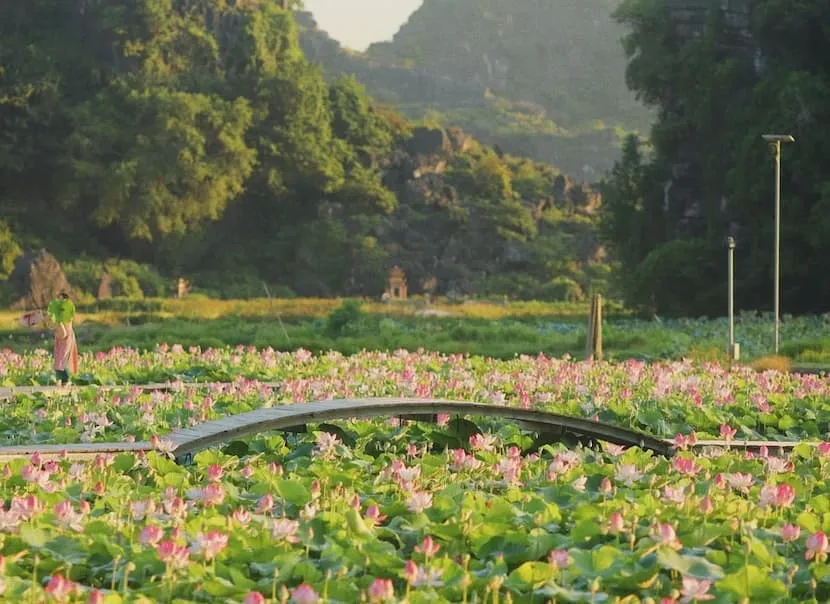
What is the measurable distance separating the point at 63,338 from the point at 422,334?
1165 cm

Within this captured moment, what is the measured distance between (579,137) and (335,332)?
8108cm

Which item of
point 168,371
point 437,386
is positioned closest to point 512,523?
point 437,386

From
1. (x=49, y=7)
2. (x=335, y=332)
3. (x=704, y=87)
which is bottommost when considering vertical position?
(x=335, y=332)

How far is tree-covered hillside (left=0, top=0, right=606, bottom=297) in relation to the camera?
4697 centimetres

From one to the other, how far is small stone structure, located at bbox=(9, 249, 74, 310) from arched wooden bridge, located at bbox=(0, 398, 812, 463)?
2785 centimetres

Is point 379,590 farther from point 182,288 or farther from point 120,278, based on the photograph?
point 120,278

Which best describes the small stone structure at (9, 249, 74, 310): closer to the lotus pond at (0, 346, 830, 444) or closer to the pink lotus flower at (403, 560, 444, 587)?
the lotus pond at (0, 346, 830, 444)

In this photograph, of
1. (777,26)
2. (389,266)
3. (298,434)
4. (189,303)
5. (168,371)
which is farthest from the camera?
(389,266)

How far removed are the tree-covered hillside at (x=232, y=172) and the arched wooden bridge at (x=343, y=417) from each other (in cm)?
3816

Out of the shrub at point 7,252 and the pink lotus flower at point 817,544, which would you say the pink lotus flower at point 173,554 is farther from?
the shrub at point 7,252

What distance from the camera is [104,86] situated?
165ft

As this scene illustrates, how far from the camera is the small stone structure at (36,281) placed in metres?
34.7

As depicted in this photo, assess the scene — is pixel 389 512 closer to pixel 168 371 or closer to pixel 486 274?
pixel 168 371

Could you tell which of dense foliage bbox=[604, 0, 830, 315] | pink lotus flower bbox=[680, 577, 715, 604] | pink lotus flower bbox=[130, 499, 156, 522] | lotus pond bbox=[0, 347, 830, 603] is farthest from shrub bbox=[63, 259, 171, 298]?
pink lotus flower bbox=[680, 577, 715, 604]
